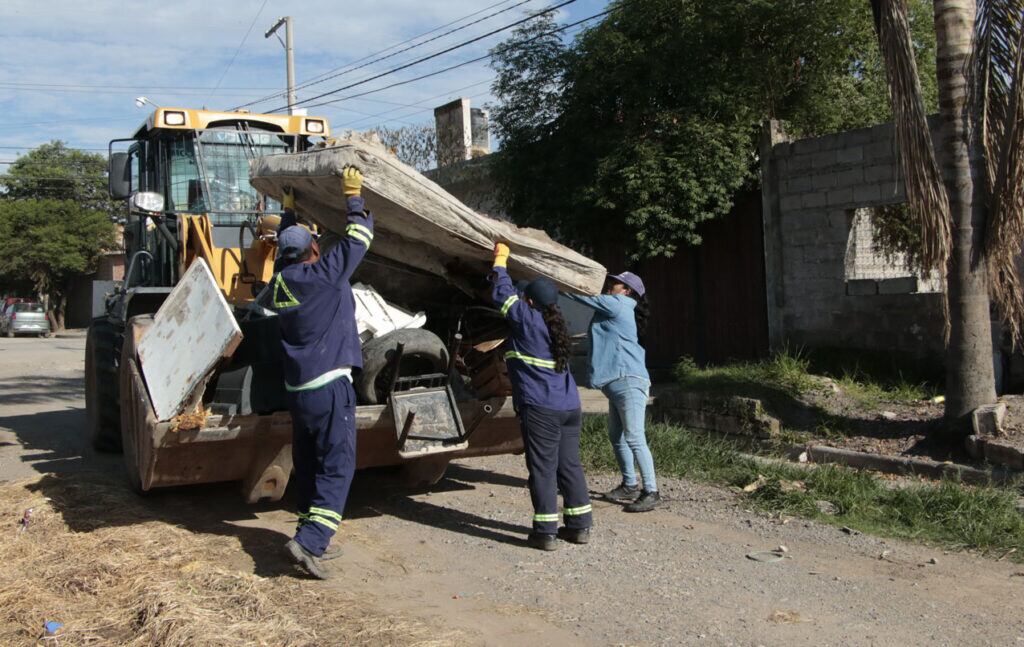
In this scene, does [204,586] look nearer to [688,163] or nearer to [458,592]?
[458,592]

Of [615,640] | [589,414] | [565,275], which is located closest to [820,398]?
[589,414]

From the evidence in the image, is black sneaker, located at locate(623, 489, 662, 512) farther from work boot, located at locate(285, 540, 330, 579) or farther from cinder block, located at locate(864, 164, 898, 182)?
cinder block, located at locate(864, 164, 898, 182)

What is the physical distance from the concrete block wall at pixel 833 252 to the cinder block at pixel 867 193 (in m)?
0.01

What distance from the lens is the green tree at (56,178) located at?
3972 cm

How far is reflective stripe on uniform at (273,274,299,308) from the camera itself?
4.80 metres

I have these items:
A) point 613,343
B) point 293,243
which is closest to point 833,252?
point 613,343

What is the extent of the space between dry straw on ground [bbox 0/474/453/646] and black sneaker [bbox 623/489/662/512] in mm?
2229

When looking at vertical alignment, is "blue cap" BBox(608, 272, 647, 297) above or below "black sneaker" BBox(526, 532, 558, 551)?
above

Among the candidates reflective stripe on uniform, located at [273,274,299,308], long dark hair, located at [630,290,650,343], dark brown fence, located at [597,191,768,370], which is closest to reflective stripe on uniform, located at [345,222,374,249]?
reflective stripe on uniform, located at [273,274,299,308]

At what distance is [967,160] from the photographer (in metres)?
7.25

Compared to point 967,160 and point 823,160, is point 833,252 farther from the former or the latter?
point 967,160

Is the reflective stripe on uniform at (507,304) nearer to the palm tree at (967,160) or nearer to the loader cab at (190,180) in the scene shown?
the loader cab at (190,180)

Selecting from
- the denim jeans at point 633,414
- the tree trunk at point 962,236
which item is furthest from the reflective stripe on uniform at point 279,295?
the tree trunk at point 962,236

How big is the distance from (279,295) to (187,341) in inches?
24.5
